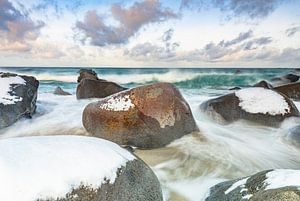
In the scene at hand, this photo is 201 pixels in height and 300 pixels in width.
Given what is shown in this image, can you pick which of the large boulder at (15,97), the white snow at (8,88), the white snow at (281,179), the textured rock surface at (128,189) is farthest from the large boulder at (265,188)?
the white snow at (8,88)

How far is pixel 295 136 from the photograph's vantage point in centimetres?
496

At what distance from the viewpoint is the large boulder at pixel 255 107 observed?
5855mm

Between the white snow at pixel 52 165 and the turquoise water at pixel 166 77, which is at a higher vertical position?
the white snow at pixel 52 165

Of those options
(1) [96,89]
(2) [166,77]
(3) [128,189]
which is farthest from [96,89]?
(2) [166,77]

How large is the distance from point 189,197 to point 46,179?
5.26ft

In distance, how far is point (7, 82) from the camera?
6.38 metres

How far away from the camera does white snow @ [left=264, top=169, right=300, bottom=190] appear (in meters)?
2.03

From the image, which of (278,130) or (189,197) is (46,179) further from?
(278,130)

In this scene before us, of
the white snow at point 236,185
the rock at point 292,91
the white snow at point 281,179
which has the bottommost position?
the rock at point 292,91

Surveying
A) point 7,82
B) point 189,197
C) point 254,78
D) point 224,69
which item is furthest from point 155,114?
point 224,69

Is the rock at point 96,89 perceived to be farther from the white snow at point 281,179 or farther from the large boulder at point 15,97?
the white snow at point 281,179

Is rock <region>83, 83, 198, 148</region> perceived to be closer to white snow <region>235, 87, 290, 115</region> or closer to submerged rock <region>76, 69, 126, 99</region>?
white snow <region>235, 87, 290, 115</region>

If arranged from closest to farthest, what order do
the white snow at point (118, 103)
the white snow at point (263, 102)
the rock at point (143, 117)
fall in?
1. the rock at point (143, 117)
2. the white snow at point (118, 103)
3. the white snow at point (263, 102)

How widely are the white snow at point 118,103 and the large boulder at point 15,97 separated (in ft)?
7.01
